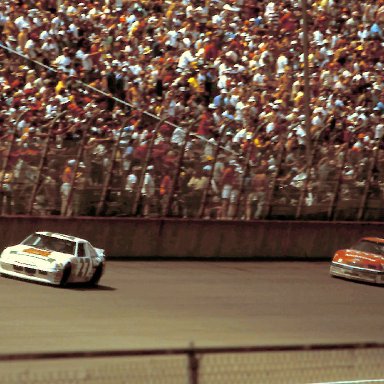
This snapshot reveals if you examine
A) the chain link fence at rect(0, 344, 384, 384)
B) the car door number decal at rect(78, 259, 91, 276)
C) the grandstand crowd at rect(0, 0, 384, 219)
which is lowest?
the chain link fence at rect(0, 344, 384, 384)

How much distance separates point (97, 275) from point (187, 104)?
10.3 meters

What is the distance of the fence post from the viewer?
25.6 feet

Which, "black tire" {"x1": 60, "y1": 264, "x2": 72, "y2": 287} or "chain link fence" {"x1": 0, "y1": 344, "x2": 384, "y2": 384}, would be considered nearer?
"chain link fence" {"x1": 0, "y1": 344, "x2": 384, "y2": 384}

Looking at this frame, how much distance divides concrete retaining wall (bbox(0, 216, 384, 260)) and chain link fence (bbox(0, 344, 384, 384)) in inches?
601

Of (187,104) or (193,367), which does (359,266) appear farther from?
(193,367)

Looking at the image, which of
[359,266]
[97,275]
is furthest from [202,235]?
[97,275]

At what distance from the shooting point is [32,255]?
2114 cm

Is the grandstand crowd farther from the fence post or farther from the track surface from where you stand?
the fence post

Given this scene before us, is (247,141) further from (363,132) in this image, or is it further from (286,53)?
(286,53)

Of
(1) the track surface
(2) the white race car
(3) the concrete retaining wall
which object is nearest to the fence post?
(1) the track surface

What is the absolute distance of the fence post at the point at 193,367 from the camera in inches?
308

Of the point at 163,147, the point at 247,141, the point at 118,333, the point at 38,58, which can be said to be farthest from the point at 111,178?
the point at 118,333

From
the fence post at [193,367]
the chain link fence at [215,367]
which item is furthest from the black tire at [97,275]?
the fence post at [193,367]

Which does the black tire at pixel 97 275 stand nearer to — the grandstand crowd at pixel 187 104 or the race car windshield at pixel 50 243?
the race car windshield at pixel 50 243
